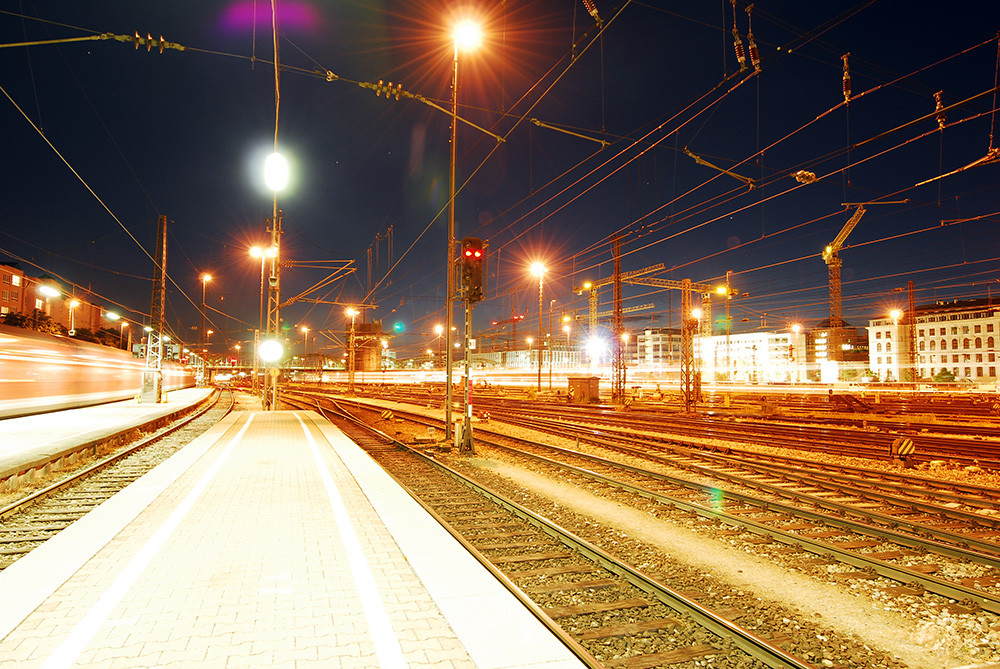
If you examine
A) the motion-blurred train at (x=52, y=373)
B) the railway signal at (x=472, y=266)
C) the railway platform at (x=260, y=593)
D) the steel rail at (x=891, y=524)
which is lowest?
the steel rail at (x=891, y=524)

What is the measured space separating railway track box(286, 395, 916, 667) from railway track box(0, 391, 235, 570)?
18.7 feet

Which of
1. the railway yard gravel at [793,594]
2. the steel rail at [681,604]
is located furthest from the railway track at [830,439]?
the steel rail at [681,604]

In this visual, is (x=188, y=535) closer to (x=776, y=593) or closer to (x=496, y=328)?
(x=776, y=593)

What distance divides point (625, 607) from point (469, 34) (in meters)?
12.2

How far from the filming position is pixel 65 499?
9.52 m

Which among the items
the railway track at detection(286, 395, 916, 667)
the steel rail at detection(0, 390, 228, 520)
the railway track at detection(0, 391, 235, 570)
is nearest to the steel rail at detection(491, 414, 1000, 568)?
the railway track at detection(286, 395, 916, 667)

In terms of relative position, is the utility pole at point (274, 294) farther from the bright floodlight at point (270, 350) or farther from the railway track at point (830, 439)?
the railway track at point (830, 439)

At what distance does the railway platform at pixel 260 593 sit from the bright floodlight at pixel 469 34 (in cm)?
1046

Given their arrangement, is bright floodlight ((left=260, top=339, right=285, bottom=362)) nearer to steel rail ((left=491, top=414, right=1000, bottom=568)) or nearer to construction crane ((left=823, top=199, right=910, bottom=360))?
steel rail ((left=491, top=414, right=1000, bottom=568))

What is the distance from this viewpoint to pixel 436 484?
1118 cm

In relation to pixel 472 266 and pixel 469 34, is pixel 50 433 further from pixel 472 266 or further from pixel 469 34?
pixel 469 34

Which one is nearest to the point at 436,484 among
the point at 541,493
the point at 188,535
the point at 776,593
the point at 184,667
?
the point at 541,493

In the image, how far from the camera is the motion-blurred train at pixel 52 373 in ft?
53.0

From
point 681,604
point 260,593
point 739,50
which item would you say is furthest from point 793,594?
point 739,50
